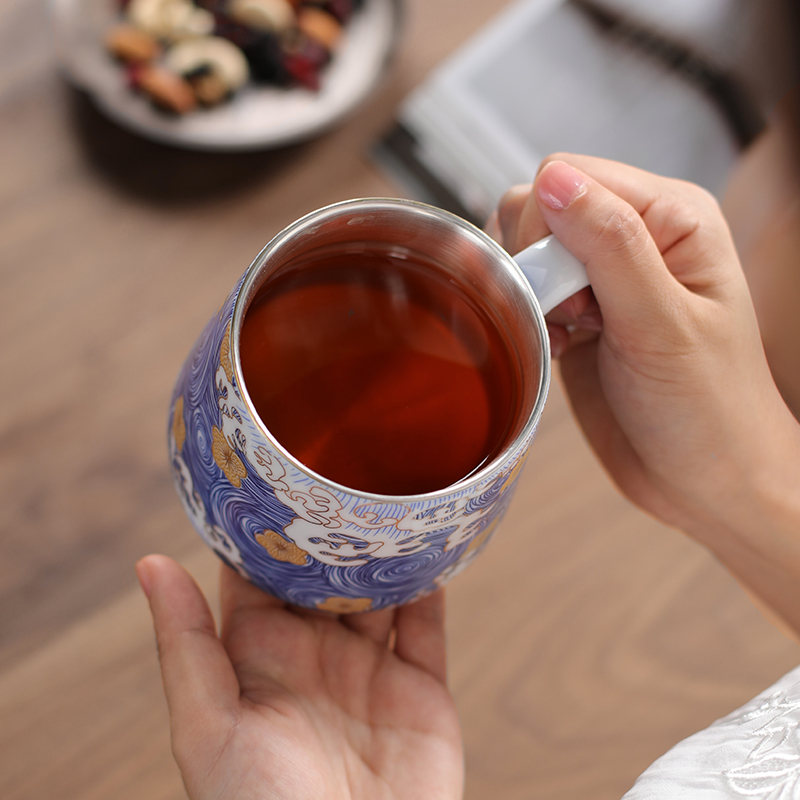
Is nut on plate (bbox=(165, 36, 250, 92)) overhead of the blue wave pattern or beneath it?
beneath

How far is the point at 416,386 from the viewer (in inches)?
23.1

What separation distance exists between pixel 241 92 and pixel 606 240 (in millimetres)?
611

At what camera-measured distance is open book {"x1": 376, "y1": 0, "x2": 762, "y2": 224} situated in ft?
3.35

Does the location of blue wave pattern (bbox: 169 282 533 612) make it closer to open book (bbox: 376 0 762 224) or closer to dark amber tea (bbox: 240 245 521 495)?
dark amber tea (bbox: 240 245 521 495)

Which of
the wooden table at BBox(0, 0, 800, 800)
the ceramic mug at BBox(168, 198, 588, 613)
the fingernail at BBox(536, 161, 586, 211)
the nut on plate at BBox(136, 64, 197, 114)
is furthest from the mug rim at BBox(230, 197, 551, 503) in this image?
the nut on plate at BBox(136, 64, 197, 114)

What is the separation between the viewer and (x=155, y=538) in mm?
850

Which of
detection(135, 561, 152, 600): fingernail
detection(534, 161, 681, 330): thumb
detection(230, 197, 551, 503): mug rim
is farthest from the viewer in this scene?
detection(135, 561, 152, 600): fingernail

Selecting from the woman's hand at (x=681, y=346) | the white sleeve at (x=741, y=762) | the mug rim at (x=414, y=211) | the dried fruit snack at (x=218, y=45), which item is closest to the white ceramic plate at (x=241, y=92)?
the dried fruit snack at (x=218, y=45)

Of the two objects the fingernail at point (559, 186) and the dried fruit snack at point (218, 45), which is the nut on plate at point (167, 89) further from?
the fingernail at point (559, 186)

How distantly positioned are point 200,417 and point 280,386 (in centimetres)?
6

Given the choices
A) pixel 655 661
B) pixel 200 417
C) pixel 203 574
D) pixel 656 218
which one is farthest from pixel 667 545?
pixel 200 417

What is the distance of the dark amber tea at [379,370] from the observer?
1.75 ft

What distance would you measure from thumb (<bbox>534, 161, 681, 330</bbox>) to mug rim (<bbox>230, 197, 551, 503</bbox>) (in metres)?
0.08

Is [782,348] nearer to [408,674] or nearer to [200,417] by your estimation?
[408,674]
